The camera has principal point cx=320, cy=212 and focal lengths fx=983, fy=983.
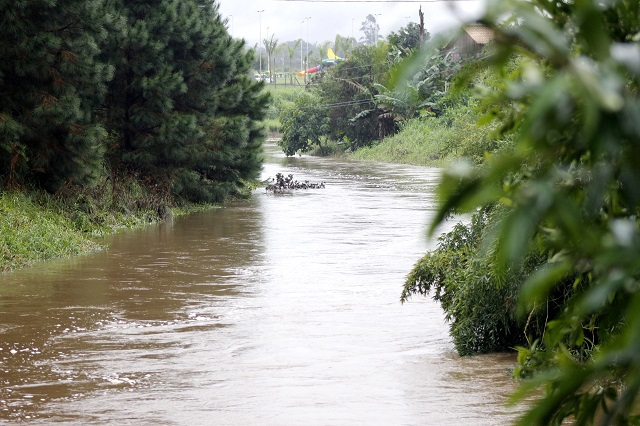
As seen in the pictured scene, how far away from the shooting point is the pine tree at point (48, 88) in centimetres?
1705

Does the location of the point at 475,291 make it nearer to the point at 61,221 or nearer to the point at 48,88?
the point at 61,221

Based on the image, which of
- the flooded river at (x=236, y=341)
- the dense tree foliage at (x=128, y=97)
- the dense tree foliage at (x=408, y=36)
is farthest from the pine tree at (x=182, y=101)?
the dense tree foliage at (x=408, y=36)

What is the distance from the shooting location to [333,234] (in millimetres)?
20312

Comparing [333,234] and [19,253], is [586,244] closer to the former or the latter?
[19,253]

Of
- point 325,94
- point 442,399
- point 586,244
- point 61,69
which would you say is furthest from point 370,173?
point 586,244

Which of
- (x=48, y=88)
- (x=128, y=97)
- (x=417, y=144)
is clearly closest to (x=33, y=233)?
(x=48, y=88)

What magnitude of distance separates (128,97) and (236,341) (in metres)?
13.4

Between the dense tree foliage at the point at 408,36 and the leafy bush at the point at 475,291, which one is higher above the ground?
the dense tree foliage at the point at 408,36

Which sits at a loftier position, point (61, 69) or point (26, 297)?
point (61, 69)

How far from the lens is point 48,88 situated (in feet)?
58.4

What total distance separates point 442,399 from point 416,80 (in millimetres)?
44539

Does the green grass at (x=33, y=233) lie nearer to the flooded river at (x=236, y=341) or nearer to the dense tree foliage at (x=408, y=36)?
the flooded river at (x=236, y=341)

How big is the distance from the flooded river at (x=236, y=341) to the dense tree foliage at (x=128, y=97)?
2239mm

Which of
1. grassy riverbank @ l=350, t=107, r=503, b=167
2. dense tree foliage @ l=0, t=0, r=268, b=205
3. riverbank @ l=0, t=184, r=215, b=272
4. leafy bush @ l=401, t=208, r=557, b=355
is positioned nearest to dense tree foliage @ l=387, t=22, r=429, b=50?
grassy riverbank @ l=350, t=107, r=503, b=167
